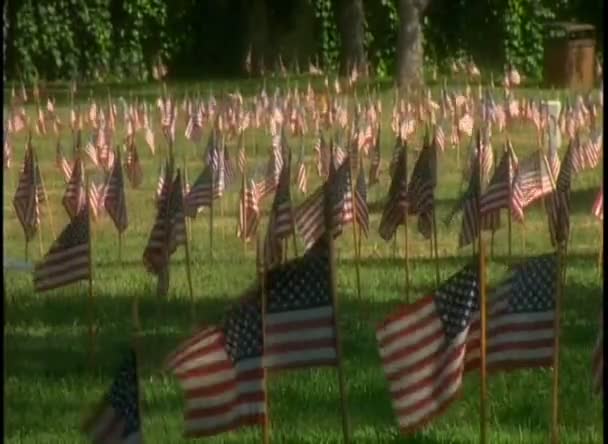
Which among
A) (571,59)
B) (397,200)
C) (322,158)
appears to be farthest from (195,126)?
(571,59)

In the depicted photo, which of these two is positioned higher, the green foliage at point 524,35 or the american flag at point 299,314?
the american flag at point 299,314

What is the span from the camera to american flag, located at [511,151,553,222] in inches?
548

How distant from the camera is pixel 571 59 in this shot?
36594mm

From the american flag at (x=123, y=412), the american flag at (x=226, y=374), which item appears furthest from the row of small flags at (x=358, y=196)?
the american flag at (x=123, y=412)

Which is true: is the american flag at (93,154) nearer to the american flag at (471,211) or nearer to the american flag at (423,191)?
the american flag at (423,191)

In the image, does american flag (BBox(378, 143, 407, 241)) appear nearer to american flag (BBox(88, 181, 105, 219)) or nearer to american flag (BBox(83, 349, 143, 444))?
american flag (BBox(88, 181, 105, 219))

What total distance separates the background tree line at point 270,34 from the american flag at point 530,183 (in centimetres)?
2742

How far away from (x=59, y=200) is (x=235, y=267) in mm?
5640

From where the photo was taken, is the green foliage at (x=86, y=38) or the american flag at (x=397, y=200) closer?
the american flag at (x=397, y=200)

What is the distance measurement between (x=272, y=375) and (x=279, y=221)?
4.28ft

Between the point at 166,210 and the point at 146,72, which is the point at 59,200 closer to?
the point at 166,210

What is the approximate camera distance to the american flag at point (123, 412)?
7.23m

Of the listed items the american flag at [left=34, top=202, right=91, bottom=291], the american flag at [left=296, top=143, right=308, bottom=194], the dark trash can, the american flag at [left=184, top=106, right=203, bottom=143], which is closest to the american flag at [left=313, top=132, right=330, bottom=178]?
the american flag at [left=296, top=143, right=308, bottom=194]

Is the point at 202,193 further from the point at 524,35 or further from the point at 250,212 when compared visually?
the point at 524,35
